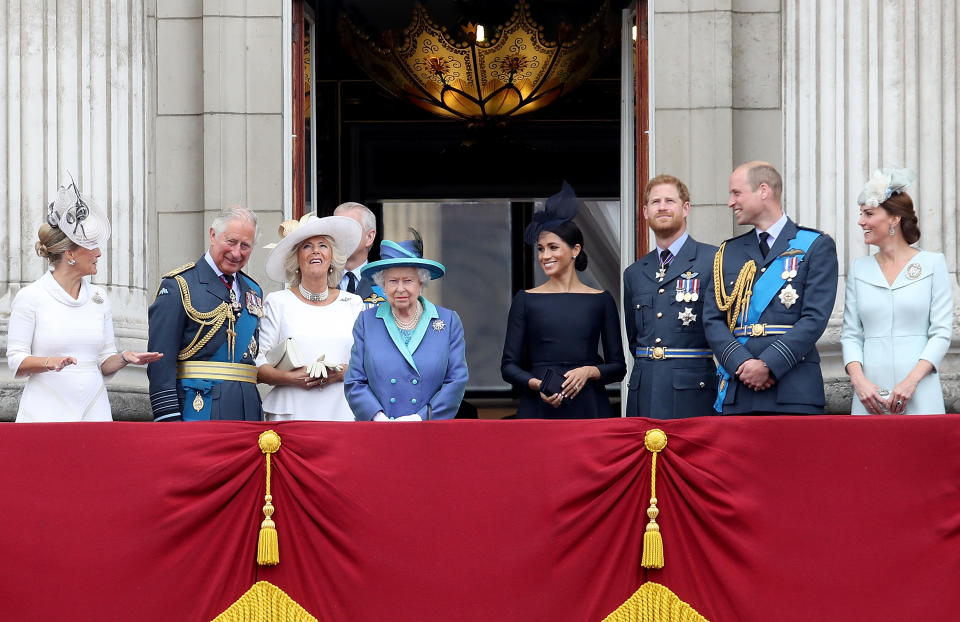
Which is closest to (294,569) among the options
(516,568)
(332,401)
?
(516,568)

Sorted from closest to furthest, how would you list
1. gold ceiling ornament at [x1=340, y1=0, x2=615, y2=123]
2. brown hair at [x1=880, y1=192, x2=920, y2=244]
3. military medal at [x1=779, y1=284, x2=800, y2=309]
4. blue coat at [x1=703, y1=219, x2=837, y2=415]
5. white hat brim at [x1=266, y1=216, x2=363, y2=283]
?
1. blue coat at [x1=703, y1=219, x2=837, y2=415]
2. military medal at [x1=779, y1=284, x2=800, y2=309]
3. brown hair at [x1=880, y1=192, x2=920, y2=244]
4. white hat brim at [x1=266, y1=216, x2=363, y2=283]
5. gold ceiling ornament at [x1=340, y1=0, x2=615, y2=123]

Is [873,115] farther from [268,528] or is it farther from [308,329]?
[268,528]

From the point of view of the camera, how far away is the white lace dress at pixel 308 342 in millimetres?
6797

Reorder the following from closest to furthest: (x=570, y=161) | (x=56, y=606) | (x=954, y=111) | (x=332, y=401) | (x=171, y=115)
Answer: (x=56, y=606) < (x=332, y=401) < (x=954, y=111) < (x=171, y=115) < (x=570, y=161)

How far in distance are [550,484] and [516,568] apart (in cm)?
35

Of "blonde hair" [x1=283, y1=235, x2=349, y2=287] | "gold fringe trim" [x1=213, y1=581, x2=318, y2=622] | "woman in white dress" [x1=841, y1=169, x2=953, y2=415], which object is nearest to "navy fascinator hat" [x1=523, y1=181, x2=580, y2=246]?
"blonde hair" [x1=283, y1=235, x2=349, y2=287]

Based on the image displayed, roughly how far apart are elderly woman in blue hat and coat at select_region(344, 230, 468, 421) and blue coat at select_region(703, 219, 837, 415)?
1.20 metres

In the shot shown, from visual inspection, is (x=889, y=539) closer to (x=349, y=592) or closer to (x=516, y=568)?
(x=516, y=568)

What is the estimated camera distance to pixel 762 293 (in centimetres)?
649

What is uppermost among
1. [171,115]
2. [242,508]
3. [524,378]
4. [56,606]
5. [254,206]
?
[171,115]

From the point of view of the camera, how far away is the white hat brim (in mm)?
6891

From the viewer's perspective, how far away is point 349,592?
5617 millimetres

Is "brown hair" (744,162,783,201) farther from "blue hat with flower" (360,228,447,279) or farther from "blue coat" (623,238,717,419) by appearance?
"blue hat with flower" (360,228,447,279)

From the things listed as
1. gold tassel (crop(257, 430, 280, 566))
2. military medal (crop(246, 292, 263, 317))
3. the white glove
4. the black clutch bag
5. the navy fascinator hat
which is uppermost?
the navy fascinator hat
